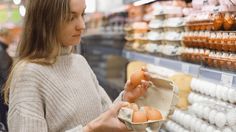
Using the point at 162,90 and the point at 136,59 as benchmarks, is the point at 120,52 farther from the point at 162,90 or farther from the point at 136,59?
the point at 162,90

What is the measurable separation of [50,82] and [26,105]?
0.41 ft

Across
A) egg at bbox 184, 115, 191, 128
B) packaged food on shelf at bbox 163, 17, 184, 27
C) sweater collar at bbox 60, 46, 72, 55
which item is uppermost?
packaged food on shelf at bbox 163, 17, 184, 27

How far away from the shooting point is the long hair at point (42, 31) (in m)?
1.38

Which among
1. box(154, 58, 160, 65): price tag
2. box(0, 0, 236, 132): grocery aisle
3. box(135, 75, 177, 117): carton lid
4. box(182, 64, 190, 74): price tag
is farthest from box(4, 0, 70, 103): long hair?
box(154, 58, 160, 65): price tag

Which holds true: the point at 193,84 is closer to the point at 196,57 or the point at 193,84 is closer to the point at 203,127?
the point at 196,57

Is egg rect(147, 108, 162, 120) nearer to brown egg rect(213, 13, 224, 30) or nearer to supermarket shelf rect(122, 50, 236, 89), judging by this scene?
supermarket shelf rect(122, 50, 236, 89)

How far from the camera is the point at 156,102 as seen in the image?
1.56 meters

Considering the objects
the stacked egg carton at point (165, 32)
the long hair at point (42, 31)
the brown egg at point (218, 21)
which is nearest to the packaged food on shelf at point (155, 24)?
the stacked egg carton at point (165, 32)

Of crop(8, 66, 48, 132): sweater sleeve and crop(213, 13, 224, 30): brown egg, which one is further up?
crop(213, 13, 224, 30): brown egg

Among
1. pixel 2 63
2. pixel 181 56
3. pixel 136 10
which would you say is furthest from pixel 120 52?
pixel 181 56

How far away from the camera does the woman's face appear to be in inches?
55.2

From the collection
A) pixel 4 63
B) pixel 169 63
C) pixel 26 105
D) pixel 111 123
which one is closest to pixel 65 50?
pixel 26 105

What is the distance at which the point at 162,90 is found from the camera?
1.52m

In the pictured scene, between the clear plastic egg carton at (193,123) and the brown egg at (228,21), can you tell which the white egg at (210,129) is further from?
the brown egg at (228,21)
